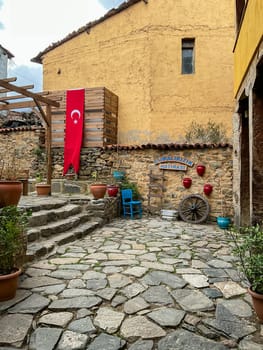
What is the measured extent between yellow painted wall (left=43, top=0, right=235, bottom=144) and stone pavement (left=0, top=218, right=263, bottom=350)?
220 inches

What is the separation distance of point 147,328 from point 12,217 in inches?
68.2

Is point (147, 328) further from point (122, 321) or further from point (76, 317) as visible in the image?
point (76, 317)

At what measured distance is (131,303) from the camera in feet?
7.93

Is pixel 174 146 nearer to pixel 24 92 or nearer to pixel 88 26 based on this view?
pixel 24 92

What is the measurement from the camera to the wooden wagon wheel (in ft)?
22.1

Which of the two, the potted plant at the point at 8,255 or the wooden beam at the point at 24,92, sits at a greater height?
the wooden beam at the point at 24,92

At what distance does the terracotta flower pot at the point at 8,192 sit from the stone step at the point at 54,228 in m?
0.84

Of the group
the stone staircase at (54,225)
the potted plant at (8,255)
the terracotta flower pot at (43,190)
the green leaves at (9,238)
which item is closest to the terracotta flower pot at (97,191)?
the stone staircase at (54,225)

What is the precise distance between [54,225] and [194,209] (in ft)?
12.5

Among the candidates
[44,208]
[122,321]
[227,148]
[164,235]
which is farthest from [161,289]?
[227,148]

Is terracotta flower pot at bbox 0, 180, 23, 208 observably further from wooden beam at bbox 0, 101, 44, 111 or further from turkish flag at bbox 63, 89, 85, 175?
turkish flag at bbox 63, 89, 85, 175

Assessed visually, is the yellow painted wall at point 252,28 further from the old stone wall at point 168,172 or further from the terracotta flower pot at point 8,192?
the terracotta flower pot at point 8,192

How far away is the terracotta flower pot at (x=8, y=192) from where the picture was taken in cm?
314

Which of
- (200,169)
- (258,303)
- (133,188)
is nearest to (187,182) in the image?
(200,169)
